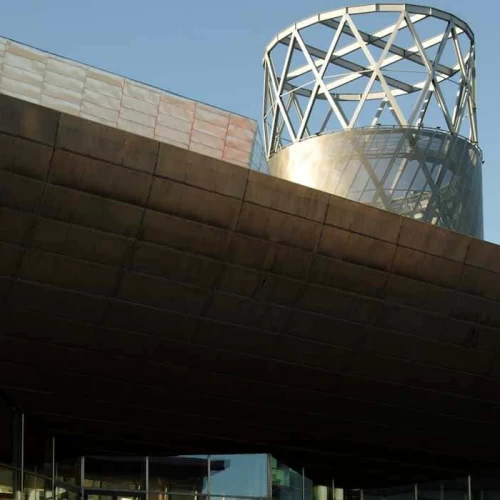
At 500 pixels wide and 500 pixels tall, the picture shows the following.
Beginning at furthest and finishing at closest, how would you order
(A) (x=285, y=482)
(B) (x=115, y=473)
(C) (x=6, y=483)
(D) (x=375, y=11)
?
(D) (x=375, y=11), (A) (x=285, y=482), (B) (x=115, y=473), (C) (x=6, y=483)

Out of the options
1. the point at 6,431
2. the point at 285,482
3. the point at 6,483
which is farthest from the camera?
the point at 285,482

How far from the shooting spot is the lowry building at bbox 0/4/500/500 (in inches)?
706

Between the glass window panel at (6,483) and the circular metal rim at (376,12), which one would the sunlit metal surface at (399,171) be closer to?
the circular metal rim at (376,12)

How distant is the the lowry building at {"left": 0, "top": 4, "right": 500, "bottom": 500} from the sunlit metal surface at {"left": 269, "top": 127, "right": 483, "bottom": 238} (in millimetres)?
3625

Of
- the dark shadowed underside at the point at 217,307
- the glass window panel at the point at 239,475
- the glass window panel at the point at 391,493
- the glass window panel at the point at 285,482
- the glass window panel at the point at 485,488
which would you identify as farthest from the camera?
the glass window panel at the point at 391,493

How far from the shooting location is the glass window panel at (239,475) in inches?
1069

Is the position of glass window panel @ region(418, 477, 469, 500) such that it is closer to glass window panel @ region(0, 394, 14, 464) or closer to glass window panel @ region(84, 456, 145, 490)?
glass window panel @ region(84, 456, 145, 490)

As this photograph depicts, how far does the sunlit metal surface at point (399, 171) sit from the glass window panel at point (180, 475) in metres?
10.8

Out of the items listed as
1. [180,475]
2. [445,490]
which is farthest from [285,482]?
[445,490]

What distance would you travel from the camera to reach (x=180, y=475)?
2684 cm

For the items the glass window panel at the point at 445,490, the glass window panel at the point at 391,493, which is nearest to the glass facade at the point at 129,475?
the glass window panel at the point at 391,493

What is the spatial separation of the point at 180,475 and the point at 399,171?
517 inches

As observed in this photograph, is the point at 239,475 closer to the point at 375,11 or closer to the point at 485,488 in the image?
the point at 485,488

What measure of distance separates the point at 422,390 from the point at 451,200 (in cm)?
1112
